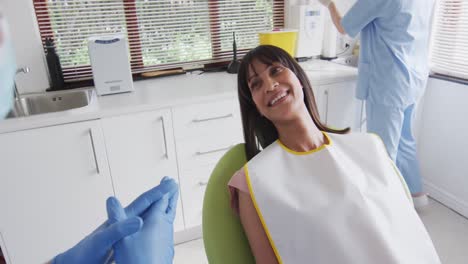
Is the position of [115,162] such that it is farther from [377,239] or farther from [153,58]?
[377,239]

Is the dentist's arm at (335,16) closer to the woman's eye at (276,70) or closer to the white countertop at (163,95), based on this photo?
the white countertop at (163,95)

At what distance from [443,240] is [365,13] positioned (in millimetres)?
1362

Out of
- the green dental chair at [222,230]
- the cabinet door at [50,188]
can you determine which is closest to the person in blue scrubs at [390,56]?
the green dental chair at [222,230]

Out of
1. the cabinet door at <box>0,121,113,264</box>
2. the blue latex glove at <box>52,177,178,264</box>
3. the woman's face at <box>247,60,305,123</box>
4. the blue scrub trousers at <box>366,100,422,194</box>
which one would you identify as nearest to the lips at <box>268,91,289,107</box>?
the woman's face at <box>247,60,305,123</box>

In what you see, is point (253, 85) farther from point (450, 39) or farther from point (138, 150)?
point (450, 39)

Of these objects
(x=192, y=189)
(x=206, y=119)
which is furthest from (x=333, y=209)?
(x=192, y=189)

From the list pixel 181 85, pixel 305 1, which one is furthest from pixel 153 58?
pixel 305 1

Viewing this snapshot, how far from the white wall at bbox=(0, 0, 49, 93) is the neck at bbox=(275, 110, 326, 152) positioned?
161 centimetres

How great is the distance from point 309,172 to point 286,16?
6.24ft

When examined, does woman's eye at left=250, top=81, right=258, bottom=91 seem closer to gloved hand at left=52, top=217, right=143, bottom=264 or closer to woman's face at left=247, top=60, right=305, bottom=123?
woman's face at left=247, top=60, right=305, bottom=123

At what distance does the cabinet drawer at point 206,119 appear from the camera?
1873 mm

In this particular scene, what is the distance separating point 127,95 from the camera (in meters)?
1.97

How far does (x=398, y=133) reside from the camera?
78.5 inches

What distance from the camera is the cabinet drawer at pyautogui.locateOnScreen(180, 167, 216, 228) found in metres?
2.00
